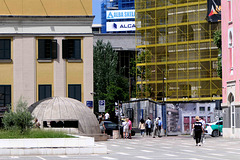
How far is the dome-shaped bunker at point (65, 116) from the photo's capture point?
4019 cm

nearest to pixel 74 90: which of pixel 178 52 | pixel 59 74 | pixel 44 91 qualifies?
pixel 59 74

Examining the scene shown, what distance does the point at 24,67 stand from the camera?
48750mm

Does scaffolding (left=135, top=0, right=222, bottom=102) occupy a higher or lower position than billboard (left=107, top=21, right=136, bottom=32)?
lower

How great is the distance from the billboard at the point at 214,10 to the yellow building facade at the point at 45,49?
618 inches

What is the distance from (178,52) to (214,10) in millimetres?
11383

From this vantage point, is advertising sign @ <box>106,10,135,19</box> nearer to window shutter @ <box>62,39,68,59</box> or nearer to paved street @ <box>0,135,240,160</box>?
window shutter @ <box>62,39,68,59</box>

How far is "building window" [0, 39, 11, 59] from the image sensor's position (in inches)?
1909

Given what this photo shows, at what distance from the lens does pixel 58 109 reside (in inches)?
1603

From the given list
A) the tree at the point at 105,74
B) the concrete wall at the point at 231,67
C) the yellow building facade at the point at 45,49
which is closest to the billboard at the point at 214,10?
the concrete wall at the point at 231,67

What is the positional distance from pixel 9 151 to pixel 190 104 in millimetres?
28987

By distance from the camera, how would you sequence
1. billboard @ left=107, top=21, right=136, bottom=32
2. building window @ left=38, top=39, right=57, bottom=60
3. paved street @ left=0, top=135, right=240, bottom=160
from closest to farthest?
paved street @ left=0, top=135, right=240, bottom=160 → building window @ left=38, top=39, right=57, bottom=60 → billboard @ left=107, top=21, right=136, bottom=32

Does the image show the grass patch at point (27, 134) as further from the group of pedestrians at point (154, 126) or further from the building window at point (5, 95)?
the group of pedestrians at point (154, 126)

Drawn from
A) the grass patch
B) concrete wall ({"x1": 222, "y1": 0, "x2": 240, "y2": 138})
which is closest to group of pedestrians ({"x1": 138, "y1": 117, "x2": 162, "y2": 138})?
concrete wall ({"x1": 222, "y1": 0, "x2": 240, "y2": 138})

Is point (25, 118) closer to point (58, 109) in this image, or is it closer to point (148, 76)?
point (58, 109)
